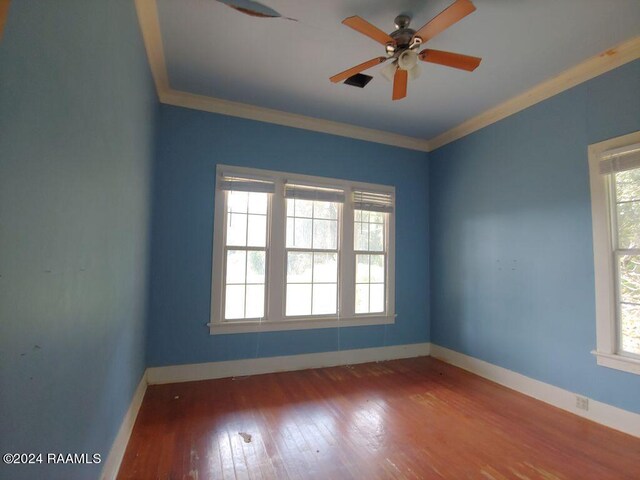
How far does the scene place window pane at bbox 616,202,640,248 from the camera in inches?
93.1

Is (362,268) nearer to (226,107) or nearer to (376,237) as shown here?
(376,237)

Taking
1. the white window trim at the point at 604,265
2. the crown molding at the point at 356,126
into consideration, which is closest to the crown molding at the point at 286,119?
the crown molding at the point at 356,126

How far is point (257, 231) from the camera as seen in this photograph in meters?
3.54

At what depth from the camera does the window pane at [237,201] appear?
3.46 meters

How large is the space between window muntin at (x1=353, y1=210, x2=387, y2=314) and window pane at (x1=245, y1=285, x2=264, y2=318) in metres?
1.24

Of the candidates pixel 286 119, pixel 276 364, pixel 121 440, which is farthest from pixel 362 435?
pixel 286 119

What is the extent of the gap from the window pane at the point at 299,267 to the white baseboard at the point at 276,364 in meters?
0.91

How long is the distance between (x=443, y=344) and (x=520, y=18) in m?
3.58

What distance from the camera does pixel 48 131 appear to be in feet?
2.99

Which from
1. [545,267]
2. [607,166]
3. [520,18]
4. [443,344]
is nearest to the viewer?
[520,18]

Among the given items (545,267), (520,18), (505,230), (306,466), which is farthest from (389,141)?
(306,466)

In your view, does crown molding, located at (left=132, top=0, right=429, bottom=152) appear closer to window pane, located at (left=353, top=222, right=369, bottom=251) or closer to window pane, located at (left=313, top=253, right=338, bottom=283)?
window pane, located at (left=353, top=222, right=369, bottom=251)

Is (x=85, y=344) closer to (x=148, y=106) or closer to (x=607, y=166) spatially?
(x=148, y=106)

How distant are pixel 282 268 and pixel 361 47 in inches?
92.3
